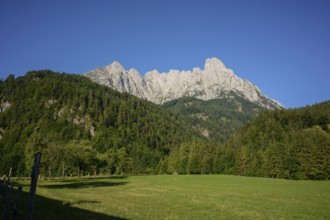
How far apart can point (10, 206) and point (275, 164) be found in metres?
125

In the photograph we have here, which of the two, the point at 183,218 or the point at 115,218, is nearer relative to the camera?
the point at 115,218

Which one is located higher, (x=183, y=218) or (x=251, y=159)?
(x=251, y=159)

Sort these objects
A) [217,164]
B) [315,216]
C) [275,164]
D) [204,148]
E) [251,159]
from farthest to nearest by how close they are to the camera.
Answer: [204,148] → [217,164] → [251,159] → [275,164] → [315,216]

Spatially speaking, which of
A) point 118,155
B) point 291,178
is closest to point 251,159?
point 291,178

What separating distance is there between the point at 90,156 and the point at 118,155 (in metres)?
49.1

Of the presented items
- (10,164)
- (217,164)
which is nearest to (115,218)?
(217,164)

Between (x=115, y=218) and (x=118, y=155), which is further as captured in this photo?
(x=118, y=155)

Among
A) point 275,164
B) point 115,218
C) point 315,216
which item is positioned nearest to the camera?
point 115,218

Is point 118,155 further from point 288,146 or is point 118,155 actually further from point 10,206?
point 10,206

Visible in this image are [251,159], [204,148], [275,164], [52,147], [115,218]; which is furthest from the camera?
[204,148]

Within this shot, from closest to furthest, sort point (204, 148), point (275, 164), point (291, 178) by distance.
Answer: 1. point (291, 178)
2. point (275, 164)
3. point (204, 148)

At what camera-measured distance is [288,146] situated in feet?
390

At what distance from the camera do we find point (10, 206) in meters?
17.9

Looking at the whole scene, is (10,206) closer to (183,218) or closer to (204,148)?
(183,218)
